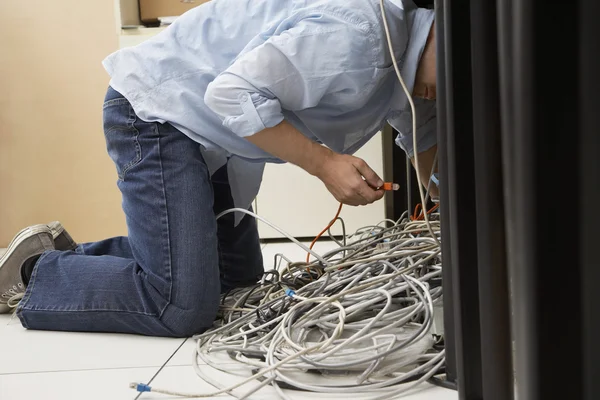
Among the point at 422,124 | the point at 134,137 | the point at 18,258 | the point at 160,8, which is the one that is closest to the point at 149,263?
the point at 134,137

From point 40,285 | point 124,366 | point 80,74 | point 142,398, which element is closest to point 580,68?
point 142,398

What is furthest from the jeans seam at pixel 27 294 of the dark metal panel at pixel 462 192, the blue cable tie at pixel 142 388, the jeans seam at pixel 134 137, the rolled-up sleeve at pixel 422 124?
the dark metal panel at pixel 462 192

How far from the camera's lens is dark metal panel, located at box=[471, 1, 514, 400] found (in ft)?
Result: 1.54

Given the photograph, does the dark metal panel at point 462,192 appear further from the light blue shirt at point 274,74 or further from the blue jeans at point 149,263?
the blue jeans at point 149,263

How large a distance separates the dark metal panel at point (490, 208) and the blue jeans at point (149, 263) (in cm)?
Answer: 71

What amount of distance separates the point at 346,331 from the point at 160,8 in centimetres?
213

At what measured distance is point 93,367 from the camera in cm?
100

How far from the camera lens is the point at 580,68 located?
24cm

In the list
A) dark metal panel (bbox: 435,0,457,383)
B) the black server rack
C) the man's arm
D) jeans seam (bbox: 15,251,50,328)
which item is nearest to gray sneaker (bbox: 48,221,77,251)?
jeans seam (bbox: 15,251,50,328)

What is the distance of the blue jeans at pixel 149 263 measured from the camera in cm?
116

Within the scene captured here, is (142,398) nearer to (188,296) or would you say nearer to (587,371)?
(188,296)

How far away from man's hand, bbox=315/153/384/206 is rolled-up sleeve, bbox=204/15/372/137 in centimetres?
12

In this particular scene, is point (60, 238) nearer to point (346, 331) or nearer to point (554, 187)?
point (346, 331)

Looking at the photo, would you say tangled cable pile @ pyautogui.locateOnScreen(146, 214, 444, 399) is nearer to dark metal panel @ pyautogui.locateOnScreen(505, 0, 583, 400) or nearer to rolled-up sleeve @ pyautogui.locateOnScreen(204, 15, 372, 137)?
rolled-up sleeve @ pyautogui.locateOnScreen(204, 15, 372, 137)
